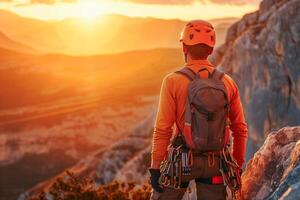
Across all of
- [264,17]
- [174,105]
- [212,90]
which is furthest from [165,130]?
[264,17]

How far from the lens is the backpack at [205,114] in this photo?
674 centimetres

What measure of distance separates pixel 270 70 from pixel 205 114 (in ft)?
128

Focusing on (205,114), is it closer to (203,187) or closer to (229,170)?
(229,170)

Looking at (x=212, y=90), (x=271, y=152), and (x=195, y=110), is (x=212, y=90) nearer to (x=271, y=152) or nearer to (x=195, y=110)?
(x=195, y=110)

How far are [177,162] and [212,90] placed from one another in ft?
3.43

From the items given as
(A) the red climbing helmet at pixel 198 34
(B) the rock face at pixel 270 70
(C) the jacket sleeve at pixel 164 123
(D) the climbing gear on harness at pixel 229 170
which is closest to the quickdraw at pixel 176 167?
(C) the jacket sleeve at pixel 164 123

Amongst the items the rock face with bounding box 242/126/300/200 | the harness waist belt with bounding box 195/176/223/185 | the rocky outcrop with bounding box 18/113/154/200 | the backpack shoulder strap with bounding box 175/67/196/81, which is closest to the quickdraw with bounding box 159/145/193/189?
the harness waist belt with bounding box 195/176/223/185

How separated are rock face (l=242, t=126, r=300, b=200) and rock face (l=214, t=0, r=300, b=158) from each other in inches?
1271

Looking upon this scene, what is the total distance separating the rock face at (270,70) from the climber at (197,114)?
3404 centimetres

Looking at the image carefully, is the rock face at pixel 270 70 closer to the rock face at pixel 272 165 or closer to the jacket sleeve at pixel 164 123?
the rock face at pixel 272 165

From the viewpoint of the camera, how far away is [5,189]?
80250 millimetres

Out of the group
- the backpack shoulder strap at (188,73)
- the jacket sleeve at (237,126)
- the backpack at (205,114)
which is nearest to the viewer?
the backpack at (205,114)

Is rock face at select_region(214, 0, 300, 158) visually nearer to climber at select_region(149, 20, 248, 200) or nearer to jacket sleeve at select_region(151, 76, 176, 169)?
climber at select_region(149, 20, 248, 200)

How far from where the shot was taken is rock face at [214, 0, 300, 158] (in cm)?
4219
